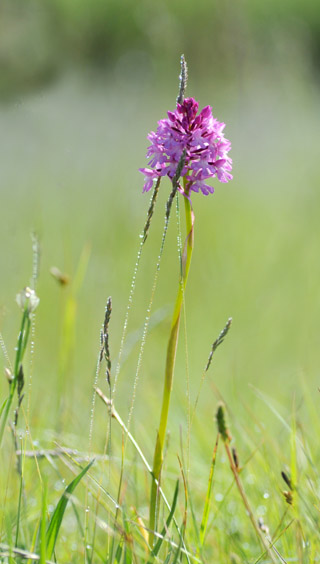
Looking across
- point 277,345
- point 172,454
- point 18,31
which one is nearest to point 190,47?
point 18,31

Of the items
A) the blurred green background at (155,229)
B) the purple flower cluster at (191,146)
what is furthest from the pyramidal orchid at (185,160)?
the blurred green background at (155,229)

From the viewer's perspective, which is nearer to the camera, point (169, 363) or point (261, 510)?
point (169, 363)

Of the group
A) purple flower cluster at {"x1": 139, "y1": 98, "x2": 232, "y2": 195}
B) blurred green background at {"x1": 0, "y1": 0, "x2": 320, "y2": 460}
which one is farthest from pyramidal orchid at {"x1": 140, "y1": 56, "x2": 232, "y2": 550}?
blurred green background at {"x1": 0, "y1": 0, "x2": 320, "y2": 460}

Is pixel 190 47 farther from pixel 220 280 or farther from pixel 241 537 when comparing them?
pixel 241 537

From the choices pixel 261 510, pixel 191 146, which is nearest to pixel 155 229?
pixel 261 510

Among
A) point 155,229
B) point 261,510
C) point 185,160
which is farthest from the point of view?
point 155,229

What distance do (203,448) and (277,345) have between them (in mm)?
1002

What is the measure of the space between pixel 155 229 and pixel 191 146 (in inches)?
108

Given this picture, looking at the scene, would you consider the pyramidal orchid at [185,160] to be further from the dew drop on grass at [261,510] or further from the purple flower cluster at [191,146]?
the dew drop on grass at [261,510]

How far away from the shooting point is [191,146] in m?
0.54

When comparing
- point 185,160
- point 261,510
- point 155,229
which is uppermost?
point 155,229

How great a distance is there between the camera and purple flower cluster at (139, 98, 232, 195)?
536 millimetres

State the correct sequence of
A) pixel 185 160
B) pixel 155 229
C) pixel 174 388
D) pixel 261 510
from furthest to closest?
pixel 155 229, pixel 174 388, pixel 261 510, pixel 185 160

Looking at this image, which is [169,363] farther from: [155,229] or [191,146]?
[155,229]
